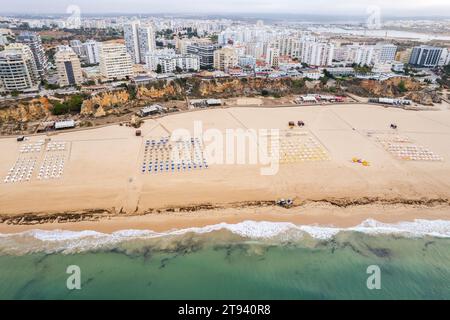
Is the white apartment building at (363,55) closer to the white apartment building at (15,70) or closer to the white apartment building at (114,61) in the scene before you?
the white apartment building at (114,61)

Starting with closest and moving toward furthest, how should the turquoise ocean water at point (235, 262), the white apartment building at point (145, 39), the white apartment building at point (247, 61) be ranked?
the turquoise ocean water at point (235, 262) < the white apartment building at point (247, 61) < the white apartment building at point (145, 39)

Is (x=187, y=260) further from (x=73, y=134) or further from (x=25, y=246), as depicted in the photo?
(x=73, y=134)

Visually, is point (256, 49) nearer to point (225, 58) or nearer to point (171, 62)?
point (225, 58)

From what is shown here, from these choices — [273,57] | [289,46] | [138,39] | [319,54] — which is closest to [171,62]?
[138,39]

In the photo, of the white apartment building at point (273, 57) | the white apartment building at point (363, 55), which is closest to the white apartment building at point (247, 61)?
the white apartment building at point (273, 57)

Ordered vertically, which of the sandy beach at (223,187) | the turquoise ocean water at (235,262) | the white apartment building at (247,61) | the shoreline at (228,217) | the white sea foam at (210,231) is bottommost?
the turquoise ocean water at (235,262)

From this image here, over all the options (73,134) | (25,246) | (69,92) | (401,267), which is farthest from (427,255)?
(69,92)
